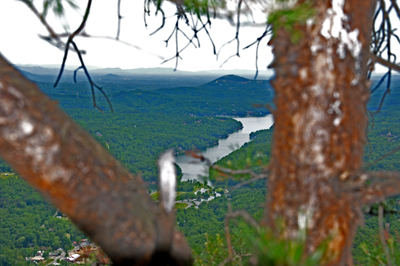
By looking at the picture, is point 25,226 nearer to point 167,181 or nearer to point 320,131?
point 167,181

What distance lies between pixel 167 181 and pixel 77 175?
0.22 metres

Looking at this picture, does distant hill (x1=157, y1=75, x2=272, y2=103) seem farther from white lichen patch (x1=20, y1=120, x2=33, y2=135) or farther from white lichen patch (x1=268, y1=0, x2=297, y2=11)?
white lichen patch (x1=20, y1=120, x2=33, y2=135)

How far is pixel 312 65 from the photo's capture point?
75cm

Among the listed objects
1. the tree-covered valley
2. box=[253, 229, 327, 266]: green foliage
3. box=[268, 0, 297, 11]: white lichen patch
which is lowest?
the tree-covered valley

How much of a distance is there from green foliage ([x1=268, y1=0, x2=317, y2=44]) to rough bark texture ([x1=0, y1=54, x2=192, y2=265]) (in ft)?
1.71

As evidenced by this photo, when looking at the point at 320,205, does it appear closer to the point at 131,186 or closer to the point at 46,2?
the point at 131,186

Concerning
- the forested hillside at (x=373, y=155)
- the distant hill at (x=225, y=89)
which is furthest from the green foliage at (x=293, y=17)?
the distant hill at (x=225, y=89)

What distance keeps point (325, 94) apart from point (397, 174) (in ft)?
0.86

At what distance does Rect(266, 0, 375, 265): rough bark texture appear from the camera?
0.74 meters

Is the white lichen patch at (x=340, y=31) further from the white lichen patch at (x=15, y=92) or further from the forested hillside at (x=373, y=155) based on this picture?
the white lichen patch at (x=15, y=92)

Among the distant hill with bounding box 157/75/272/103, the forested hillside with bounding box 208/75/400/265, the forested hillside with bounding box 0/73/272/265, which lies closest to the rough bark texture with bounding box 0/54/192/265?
the forested hillside with bounding box 0/73/272/265

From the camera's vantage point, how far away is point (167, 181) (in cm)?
80

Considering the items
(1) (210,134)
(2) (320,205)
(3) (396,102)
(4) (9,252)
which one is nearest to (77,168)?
(2) (320,205)

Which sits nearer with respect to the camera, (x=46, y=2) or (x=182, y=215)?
(x=46, y=2)
